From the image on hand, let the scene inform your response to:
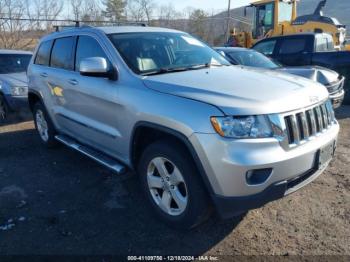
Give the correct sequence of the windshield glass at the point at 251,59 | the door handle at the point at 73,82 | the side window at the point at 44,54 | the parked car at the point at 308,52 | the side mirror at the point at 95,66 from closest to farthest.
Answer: the side mirror at the point at 95,66 < the door handle at the point at 73,82 < the side window at the point at 44,54 < the windshield glass at the point at 251,59 < the parked car at the point at 308,52

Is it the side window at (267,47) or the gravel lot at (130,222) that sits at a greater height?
the side window at (267,47)

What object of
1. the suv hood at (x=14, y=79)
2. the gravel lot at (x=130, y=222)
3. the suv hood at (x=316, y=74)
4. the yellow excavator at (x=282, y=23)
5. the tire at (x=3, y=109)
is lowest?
the gravel lot at (x=130, y=222)

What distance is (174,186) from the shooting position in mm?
3215

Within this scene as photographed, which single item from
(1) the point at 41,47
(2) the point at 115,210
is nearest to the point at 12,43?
(1) the point at 41,47

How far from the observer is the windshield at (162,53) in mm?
3744

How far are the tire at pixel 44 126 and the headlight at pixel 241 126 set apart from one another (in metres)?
3.70

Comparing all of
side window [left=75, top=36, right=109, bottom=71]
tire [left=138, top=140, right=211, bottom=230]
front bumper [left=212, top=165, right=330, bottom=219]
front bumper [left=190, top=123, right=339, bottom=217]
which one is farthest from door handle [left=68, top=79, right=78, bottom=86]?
front bumper [left=212, top=165, right=330, bottom=219]

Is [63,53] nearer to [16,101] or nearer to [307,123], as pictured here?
[307,123]

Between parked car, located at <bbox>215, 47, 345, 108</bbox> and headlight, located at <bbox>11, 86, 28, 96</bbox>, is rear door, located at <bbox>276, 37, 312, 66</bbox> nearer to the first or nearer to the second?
parked car, located at <bbox>215, 47, 345, 108</bbox>

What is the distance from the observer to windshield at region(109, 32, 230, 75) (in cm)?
374

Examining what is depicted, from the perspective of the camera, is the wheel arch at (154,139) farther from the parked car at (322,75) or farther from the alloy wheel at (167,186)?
the parked car at (322,75)

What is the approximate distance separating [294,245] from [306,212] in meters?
0.64

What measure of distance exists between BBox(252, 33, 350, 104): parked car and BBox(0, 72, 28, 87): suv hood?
21.4 feet

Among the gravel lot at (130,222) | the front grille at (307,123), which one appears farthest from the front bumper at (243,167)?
the gravel lot at (130,222)
